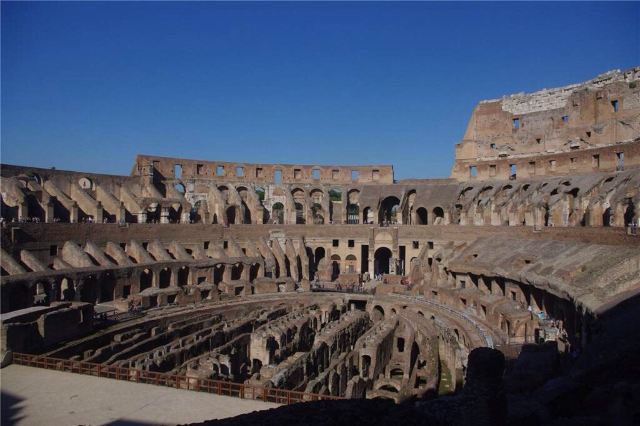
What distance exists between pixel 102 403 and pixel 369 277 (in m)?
29.9

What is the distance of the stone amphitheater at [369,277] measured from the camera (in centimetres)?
1287

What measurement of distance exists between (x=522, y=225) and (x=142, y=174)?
1222 inches

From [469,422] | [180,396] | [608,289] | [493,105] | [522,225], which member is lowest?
[180,396]

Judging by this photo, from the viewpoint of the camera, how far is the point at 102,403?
12.2m

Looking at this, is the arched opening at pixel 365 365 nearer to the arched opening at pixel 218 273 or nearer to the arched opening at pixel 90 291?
the arched opening at pixel 90 291

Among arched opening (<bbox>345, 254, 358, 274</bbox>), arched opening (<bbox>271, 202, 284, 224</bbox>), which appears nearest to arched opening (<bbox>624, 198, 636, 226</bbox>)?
arched opening (<bbox>345, 254, 358, 274</bbox>)

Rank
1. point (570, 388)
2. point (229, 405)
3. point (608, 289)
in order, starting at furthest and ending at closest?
point (608, 289) → point (229, 405) → point (570, 388)

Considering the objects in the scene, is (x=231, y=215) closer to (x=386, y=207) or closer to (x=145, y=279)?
(x=145, y=279)

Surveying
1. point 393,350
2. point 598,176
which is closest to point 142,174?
point 393,350

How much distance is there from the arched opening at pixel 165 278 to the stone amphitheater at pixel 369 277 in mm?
156

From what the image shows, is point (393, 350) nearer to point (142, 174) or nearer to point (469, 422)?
point (469, 422)

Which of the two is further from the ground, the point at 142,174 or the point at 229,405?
the point at 142,174

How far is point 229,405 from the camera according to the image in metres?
12.1

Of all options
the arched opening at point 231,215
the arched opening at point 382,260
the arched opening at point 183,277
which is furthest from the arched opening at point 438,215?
the arched opening at point 183,277
